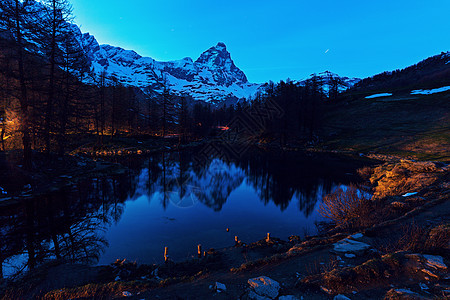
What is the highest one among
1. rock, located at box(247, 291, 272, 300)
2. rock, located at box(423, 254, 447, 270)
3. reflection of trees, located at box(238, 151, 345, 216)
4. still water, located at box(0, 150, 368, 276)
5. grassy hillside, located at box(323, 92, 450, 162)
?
grassy hillside, located at box(323, 92, 450, 162)

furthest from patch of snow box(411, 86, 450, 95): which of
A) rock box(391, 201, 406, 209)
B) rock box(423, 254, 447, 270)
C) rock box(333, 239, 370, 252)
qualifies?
rock box(423, 254, 447, 270)

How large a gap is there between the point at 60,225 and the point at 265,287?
14.7m

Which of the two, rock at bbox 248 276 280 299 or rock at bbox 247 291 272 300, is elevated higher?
rock at bbox 248 276 280 299

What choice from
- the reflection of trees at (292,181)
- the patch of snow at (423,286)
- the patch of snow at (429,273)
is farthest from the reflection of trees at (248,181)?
the patch of snow at (423,286)

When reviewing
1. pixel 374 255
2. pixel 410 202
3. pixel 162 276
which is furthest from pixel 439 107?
pixel 162 276

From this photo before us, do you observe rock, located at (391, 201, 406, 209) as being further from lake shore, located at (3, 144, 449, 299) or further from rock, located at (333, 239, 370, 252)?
rock, located at (333, 239, 370, 252)

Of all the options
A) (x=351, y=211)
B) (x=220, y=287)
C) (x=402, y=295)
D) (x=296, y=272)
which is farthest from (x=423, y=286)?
(x=351, y=211)

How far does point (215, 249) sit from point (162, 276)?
151 inches

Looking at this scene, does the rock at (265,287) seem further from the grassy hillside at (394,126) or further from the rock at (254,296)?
the grassy hillside at (394,126)

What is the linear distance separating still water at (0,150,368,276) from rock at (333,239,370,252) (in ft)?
16.5

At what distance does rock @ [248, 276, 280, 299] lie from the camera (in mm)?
5902

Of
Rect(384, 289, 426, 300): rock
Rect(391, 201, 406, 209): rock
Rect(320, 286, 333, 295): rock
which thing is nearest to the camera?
Rect(384, 289, 426, 300): rock

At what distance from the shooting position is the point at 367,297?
537 cm

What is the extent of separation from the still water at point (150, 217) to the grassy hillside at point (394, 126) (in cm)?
2324
